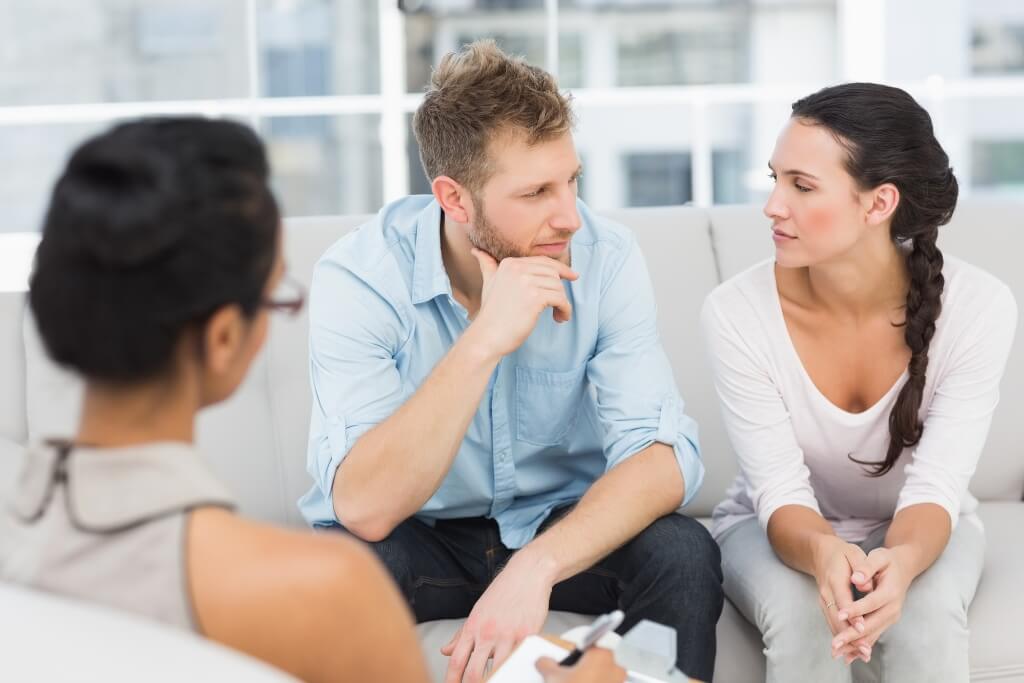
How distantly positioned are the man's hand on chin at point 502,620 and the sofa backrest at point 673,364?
0.64 metres

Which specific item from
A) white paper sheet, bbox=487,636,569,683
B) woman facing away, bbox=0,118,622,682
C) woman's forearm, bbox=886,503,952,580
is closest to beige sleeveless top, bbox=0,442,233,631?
woman facing away, bbox=0,118,622,682

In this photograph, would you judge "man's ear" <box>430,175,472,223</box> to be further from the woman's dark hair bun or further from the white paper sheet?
the woman's dark hair bun

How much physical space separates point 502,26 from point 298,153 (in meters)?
1.35

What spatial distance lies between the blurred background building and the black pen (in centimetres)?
433

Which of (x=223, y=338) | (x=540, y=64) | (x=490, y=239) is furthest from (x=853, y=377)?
(x=540, y=64)

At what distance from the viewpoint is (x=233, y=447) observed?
2166 mm

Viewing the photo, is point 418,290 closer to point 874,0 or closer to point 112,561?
point 112,561

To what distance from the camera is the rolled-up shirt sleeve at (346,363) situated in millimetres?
1773

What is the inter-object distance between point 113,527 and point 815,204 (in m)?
1.33

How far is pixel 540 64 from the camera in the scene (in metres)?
6.75

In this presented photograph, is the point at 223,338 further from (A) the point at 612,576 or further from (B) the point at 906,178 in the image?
(B) the point at 906,178

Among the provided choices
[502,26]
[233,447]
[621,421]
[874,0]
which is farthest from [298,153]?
[621,421]

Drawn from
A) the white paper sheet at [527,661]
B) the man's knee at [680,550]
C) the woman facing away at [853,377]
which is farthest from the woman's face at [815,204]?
the white paper sheet at [527,661]

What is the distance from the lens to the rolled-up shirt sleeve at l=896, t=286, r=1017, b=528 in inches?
72.7
